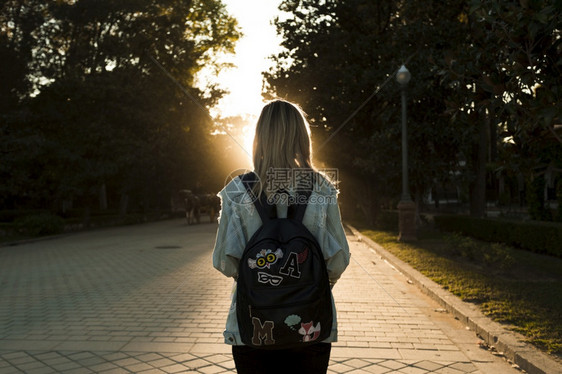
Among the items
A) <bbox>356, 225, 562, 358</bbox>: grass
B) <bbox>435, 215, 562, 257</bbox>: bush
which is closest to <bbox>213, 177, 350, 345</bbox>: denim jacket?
<bbox>356, 225, 562, 358</bbox>: grass

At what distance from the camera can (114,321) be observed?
6.40 m

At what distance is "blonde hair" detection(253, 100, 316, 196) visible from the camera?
2.43m

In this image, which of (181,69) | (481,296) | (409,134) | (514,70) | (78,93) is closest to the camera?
(514,70)

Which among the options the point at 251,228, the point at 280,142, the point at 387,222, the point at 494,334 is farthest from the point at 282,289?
the point at 387,222

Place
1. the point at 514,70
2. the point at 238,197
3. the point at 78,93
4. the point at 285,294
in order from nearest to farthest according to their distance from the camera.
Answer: the point at 285,294, the point at 238,197, the point at 514,70, the point at 78,93

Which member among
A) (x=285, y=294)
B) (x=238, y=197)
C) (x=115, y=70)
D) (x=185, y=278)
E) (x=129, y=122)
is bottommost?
(x=185, y=278)

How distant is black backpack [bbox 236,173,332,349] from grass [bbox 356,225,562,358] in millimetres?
3376

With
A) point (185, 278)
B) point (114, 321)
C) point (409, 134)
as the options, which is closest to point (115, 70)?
point (409, 134)

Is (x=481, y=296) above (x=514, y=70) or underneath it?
underneath

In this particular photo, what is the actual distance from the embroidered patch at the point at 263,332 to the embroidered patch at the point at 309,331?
0.13 meters

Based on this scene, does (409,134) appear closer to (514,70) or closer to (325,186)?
(514,70)

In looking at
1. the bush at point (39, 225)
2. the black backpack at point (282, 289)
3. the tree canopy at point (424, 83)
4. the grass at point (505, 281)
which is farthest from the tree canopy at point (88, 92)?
the black backpack at point (282, 289)

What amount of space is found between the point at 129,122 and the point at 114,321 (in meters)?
22.3

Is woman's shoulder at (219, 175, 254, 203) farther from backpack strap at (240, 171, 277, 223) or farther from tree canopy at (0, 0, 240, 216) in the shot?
tree canopy at (0, 0, 240, 216)
